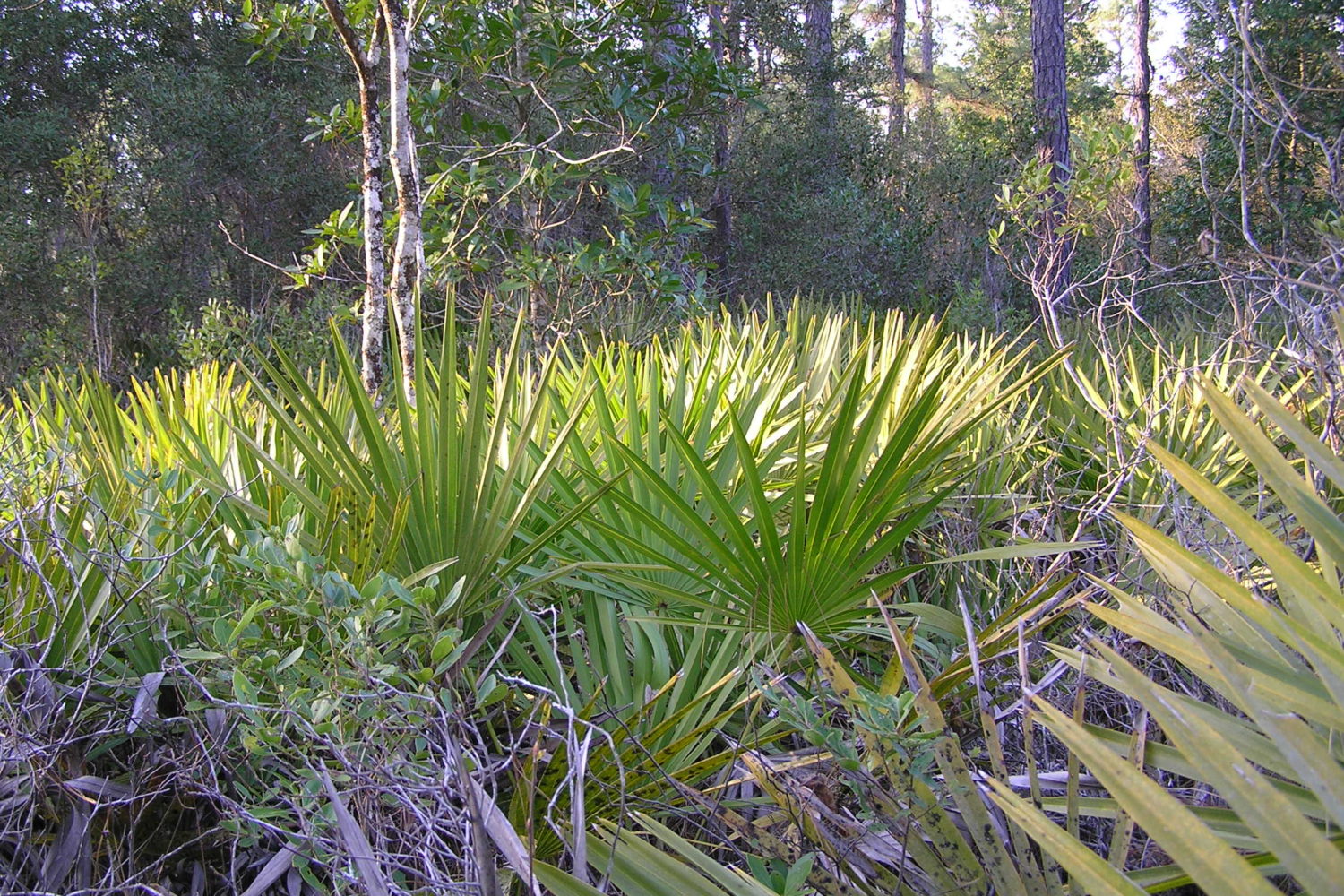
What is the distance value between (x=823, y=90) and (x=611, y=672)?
992cm

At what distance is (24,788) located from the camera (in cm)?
134

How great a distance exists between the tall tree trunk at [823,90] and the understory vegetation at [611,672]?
27.5 feet

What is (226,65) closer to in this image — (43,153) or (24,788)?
(43,153)

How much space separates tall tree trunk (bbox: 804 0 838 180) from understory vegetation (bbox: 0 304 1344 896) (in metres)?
8.38

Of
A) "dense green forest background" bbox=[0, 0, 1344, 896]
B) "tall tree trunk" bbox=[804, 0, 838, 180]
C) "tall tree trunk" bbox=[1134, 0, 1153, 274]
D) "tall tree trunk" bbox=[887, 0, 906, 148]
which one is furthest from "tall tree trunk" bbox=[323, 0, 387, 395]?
"tall tree trunk" bbox=[887, 0, 906, 148]

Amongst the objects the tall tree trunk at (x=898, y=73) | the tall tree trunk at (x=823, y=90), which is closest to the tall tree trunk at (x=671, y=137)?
the tall tree trunk at (x=823, y=90)

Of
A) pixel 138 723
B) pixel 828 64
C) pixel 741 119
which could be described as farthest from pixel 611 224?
pixel 138 723

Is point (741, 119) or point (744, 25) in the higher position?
point (744, 25)

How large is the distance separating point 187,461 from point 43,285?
7233 millimetres

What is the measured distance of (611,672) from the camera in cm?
172

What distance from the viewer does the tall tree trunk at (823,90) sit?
1013 centimetres

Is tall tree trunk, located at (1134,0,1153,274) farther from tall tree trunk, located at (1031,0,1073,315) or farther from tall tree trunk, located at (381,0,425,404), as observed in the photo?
tall tree trunk, located at (381,0,425,404)

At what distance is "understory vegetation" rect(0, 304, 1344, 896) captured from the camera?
3.10 feet

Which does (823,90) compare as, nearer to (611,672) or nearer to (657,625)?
(657,625)
